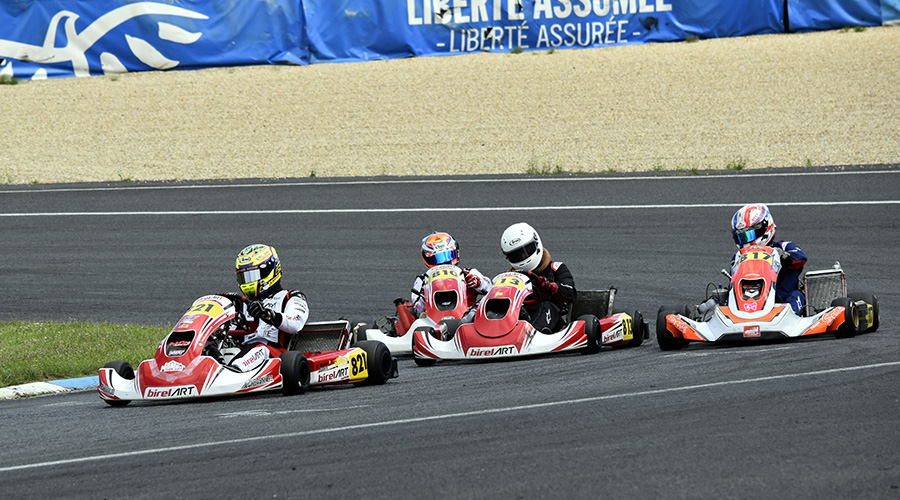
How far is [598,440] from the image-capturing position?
6.11 metres

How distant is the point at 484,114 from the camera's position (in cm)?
2581

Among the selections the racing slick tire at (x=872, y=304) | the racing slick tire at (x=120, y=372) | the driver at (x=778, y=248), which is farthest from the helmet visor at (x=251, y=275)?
the racing slick tire at (x=872, y=304)

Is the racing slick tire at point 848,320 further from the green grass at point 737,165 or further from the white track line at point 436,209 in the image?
the green grass at point 737,165

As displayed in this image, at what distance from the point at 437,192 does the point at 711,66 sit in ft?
32.5

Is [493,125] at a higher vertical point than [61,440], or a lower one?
higher

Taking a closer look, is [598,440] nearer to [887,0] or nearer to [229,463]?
[229,463]

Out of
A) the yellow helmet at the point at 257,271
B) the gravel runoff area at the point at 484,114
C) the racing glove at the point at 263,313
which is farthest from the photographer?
the gravel runoff area at the point at 484,114

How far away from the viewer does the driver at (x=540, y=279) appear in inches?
422

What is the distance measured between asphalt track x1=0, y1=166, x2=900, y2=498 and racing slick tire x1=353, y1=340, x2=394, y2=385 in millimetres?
144

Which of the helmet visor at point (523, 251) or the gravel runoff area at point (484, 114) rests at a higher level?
the gravel runoff area at point (484, 114)

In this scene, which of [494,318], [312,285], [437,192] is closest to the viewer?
[494,318]

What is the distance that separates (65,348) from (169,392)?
3.29m

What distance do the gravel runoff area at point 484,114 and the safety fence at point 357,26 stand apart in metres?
0.42

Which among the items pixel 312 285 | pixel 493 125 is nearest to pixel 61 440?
pixel 312 285
